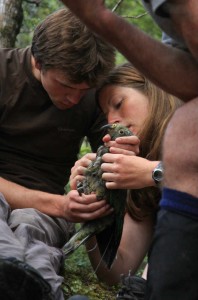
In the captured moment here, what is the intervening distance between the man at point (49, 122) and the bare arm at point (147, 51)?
1.05m

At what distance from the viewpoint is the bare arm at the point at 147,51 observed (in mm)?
2295

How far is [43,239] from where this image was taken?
3.33 meters

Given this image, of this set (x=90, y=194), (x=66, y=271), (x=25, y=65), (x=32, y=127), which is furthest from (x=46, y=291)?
(x=25, y=65)

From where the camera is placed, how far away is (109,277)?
372cm

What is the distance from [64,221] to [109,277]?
45 centimetres

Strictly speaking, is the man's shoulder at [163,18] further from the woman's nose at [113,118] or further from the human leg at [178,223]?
the woman's nose at [113,118]

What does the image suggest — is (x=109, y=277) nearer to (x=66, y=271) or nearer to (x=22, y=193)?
(x=66, y=271)

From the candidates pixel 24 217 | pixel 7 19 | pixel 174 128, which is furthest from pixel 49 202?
pixel 7 19

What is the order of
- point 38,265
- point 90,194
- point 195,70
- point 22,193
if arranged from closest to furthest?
1. point 195,70
2. point 38,265
3. point 90,194
4. point 22,193

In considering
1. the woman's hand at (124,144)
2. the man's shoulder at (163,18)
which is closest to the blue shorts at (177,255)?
the man's shoulder at (163,18)

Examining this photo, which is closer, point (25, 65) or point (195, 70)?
point (195, 70)

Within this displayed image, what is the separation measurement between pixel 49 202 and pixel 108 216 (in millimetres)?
478

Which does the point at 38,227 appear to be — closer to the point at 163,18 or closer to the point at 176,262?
the point at 176,262

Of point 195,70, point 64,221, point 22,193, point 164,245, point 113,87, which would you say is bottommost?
point 64,221
